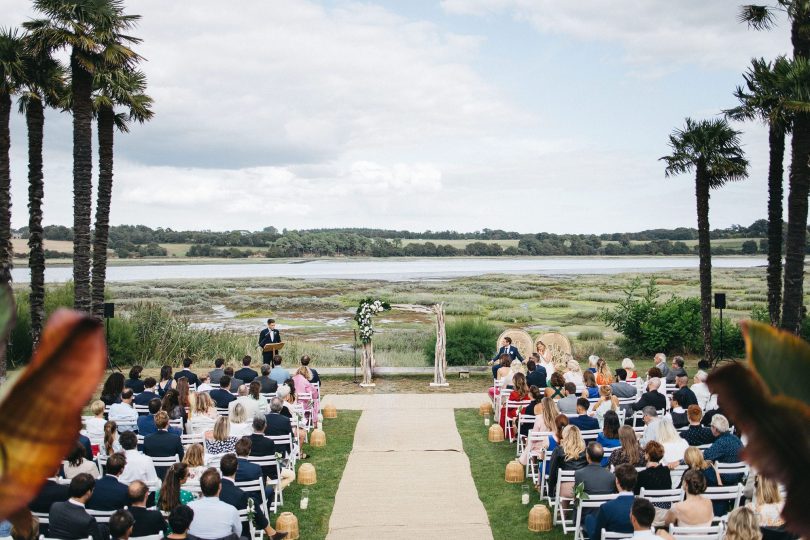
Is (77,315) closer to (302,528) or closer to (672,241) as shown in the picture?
(302,528)

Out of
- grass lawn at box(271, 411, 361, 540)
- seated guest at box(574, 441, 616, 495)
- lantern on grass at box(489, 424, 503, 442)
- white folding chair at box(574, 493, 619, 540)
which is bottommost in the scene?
grass lawn at box(271, 411, 361, 540)

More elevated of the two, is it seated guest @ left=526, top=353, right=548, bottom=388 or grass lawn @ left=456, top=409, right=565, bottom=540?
seated guest @ left=526, top=353, right=548, bottom=388

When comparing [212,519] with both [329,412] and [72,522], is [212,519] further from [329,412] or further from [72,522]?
[329,412]

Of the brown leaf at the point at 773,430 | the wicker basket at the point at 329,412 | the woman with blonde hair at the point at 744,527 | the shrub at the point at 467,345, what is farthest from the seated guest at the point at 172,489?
the shrub at the point at 467,345

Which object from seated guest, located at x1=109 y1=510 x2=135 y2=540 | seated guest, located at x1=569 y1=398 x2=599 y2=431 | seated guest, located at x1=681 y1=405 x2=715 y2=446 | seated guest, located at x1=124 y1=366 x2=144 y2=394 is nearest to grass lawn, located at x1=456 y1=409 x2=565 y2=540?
seated guest, located at x1=569 y1=398 x2=599 y2=431

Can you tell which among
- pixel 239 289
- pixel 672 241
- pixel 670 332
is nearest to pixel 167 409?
pixel 670 332

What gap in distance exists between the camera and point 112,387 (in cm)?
1183

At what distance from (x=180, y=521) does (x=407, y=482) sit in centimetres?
532

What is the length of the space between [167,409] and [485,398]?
944cm

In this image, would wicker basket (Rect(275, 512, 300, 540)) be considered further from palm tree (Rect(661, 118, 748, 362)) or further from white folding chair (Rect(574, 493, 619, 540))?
palm tree (Rect(661, 118, 748, 362))

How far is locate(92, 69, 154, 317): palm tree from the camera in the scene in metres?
22.8

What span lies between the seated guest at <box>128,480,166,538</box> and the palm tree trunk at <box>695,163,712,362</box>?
19.7 m

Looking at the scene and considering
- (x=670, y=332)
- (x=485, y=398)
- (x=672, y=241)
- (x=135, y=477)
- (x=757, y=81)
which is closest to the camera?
(x=135, y=477)

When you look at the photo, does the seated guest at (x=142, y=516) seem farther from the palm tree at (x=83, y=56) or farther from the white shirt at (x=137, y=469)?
the palm tree at (x=83, y=56)
